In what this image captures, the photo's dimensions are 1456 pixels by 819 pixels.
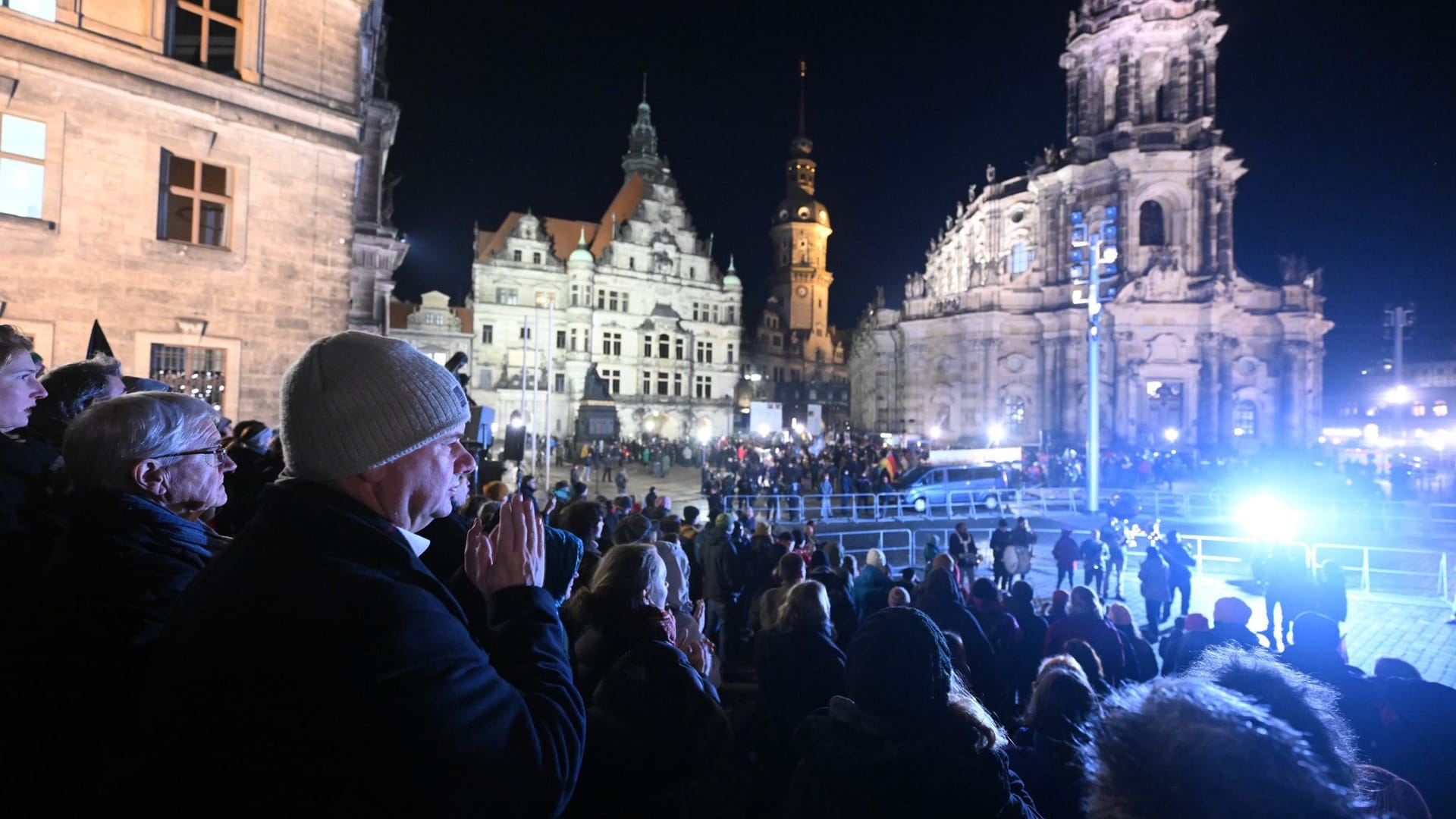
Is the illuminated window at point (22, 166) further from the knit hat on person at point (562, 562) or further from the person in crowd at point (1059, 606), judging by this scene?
the person in crowd at point (1059, 606)

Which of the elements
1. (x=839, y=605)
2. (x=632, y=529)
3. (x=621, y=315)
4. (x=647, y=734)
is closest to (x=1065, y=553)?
(x=839, y=605)

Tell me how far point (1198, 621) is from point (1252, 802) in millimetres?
6037

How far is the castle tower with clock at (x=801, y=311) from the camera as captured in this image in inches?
2906

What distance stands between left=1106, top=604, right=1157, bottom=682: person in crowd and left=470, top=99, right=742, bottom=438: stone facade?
43256mm

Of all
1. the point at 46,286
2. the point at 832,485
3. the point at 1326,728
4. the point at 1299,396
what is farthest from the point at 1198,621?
the point at 1299,396

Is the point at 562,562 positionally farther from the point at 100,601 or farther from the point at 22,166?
the point at 22,166

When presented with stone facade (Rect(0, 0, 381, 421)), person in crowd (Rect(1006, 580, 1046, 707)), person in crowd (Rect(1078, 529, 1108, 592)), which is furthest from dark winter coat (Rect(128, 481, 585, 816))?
stone facade (Rect(0, 0, 381, 421))

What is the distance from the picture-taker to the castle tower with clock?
7381 cm

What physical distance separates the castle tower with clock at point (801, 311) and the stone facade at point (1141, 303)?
27110mm

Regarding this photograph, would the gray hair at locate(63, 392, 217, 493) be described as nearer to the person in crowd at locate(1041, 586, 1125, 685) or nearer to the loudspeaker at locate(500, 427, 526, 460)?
the person in crowd at locate(1041, 586, 1125, 685)

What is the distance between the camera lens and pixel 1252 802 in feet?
5.20

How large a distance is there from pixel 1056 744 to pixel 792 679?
1.42 meters

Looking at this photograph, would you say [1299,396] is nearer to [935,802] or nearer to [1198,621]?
[1198,621]

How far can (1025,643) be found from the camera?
629 cm
